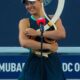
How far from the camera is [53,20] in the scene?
4145 mm

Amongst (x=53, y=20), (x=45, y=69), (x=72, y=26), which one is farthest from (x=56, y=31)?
(x=72, y=26)

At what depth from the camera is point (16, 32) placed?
211 inches

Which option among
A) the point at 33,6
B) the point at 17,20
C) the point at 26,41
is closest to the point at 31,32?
the point at 26,41

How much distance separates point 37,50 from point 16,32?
1415mm

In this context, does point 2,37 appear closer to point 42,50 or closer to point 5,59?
point 5,59

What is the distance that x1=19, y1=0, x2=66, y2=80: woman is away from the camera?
154 inches

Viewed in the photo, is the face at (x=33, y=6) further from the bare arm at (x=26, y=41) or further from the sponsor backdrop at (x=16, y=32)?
Result: the sponsor backdrop at (x=16, y=32)

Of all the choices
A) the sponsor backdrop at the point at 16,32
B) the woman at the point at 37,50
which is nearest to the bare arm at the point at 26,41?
the woman at the point at 37,50

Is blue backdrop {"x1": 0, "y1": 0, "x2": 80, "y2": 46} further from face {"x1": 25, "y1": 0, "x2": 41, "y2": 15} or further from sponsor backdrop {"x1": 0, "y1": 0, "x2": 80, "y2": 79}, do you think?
face {"x1": 25, "y1": 0, "x2": 41, "y2": 15}

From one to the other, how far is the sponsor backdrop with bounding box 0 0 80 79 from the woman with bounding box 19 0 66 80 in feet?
4.12

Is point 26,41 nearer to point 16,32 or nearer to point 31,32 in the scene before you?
point 31,32

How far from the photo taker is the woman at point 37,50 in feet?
12.8

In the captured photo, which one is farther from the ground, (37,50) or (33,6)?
(33,6)

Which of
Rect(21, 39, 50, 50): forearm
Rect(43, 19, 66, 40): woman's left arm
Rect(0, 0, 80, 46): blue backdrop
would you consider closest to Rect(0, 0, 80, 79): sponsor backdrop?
Rect(0, 0, 80, 46): blue backdrop
